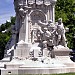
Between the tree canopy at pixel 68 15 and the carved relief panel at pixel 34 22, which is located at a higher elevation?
the tree canopy at pixel 68 15

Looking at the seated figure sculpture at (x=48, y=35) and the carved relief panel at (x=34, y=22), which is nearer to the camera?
the seated figure sculpture at (x=48, y=35)

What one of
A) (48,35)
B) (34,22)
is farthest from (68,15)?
(48,35)

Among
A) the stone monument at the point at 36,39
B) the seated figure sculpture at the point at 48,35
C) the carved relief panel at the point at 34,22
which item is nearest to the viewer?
the stone monument at the point at 36,39

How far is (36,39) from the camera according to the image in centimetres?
2648

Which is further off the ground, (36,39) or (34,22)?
(34,22)

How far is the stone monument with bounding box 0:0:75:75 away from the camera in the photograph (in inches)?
963

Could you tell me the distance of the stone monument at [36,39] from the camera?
80.3 ft

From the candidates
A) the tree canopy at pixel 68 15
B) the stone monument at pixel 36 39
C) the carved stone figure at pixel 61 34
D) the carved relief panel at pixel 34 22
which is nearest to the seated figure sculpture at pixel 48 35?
the stone monument at pixel 36 39

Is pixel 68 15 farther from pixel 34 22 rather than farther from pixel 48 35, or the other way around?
pixel 48 35

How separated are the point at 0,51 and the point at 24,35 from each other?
2696 centimetres

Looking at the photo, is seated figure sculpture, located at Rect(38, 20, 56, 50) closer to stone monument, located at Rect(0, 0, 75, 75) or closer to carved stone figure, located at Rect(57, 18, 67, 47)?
stone monument, located at Rect(0, 0, 75, 75)

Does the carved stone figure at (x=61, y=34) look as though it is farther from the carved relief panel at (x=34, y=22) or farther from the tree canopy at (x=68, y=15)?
the tree canopy at (x=68, y=15)

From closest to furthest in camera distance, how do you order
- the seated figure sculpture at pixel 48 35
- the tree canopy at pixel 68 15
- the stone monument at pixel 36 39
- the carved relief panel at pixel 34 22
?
the stone monument at pixel 36 39 → the seated figure sculpture at pixel 48 35 → the carved relief panel at pixel 34 22 → the tree canopy at pixel 68 15

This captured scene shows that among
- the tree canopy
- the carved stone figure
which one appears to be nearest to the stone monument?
the carved stone figure
